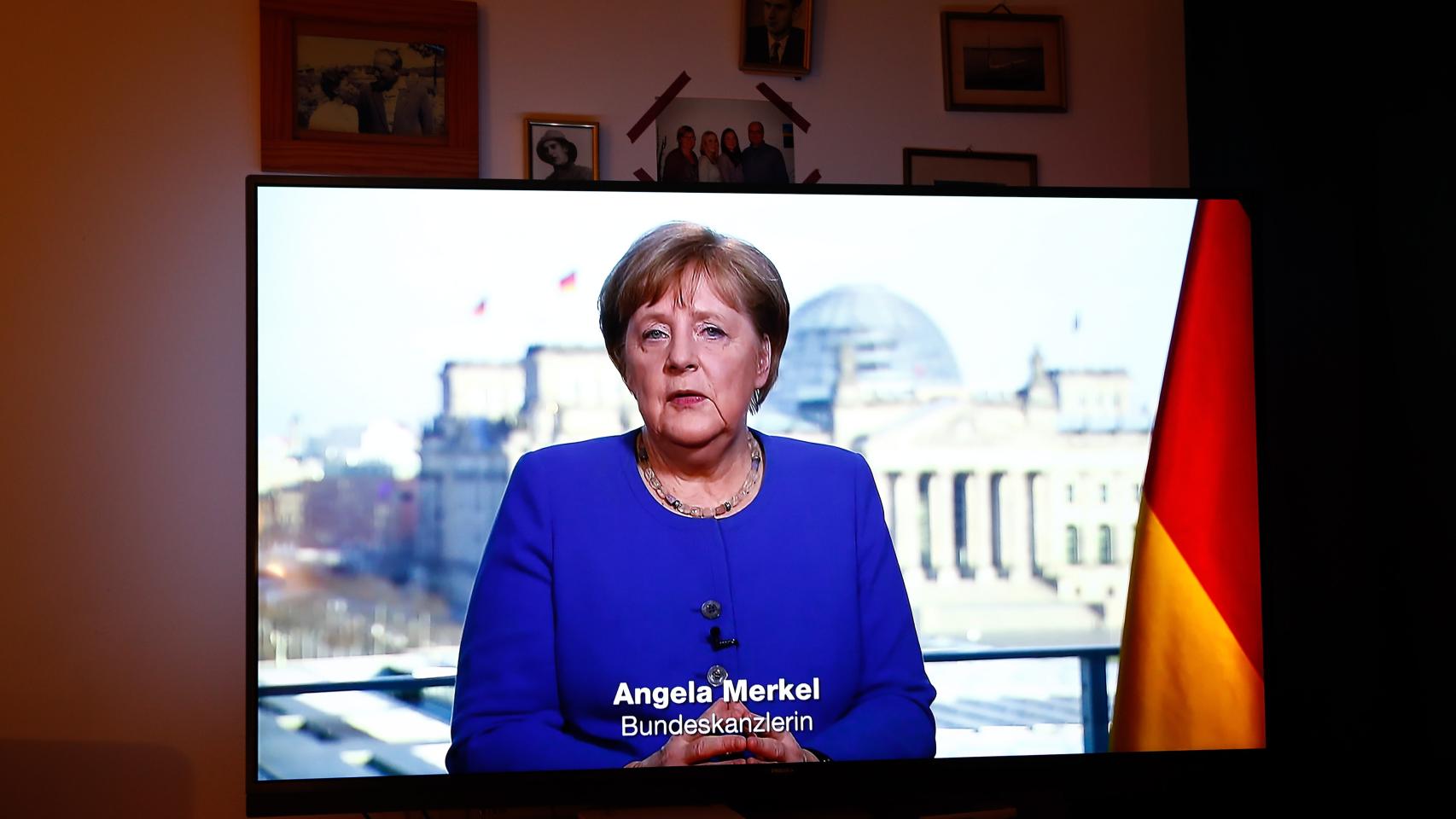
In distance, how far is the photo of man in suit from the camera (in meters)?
2.23

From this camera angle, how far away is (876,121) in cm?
228

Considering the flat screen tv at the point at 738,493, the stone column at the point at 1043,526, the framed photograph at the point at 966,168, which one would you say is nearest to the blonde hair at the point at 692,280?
the flat screen tv at the point at 738,493

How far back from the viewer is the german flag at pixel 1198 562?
1.86m

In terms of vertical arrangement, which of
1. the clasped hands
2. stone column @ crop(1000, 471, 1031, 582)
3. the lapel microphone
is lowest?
the clasped hands

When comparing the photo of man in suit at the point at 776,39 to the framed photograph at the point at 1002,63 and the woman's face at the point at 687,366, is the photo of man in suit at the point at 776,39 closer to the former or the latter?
the framed photograph at the point at 1002,63

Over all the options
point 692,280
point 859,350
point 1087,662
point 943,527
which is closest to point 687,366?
point 692,280

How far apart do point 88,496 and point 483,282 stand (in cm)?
90

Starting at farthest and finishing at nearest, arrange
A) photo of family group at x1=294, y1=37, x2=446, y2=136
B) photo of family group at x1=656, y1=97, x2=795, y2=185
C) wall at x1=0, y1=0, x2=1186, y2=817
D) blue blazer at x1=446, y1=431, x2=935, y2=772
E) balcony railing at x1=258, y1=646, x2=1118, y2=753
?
photo of family group at x1=656, y1=97, x2=795, y2=185, photo of family group at x1=294, y1=37, x2=446, y2=136, wall at x1=0, y1=0, x2=1186, y2=817, balcony railing at x1=258, y1=646, x2=1118, y2=753, blue blazer at x1=446, y1=431, x2=935, y2=772

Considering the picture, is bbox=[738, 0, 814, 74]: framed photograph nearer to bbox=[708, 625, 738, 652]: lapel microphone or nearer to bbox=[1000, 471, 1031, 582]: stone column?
bbox=[1000, 471, 1031, 582]: stone column

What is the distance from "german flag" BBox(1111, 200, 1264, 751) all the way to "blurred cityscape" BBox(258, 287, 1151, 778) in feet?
0.15

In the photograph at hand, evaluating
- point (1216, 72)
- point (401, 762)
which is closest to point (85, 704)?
point (401, 762)

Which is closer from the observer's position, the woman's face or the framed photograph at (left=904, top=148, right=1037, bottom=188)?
the woman's face

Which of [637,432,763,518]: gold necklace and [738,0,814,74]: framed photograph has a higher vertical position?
[738,0,814,74]: framed photograph

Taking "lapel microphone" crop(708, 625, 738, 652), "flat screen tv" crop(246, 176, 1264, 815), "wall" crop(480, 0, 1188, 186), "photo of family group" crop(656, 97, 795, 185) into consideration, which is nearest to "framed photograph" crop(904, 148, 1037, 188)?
"wall" crop(480, 0, 1188, 186)
